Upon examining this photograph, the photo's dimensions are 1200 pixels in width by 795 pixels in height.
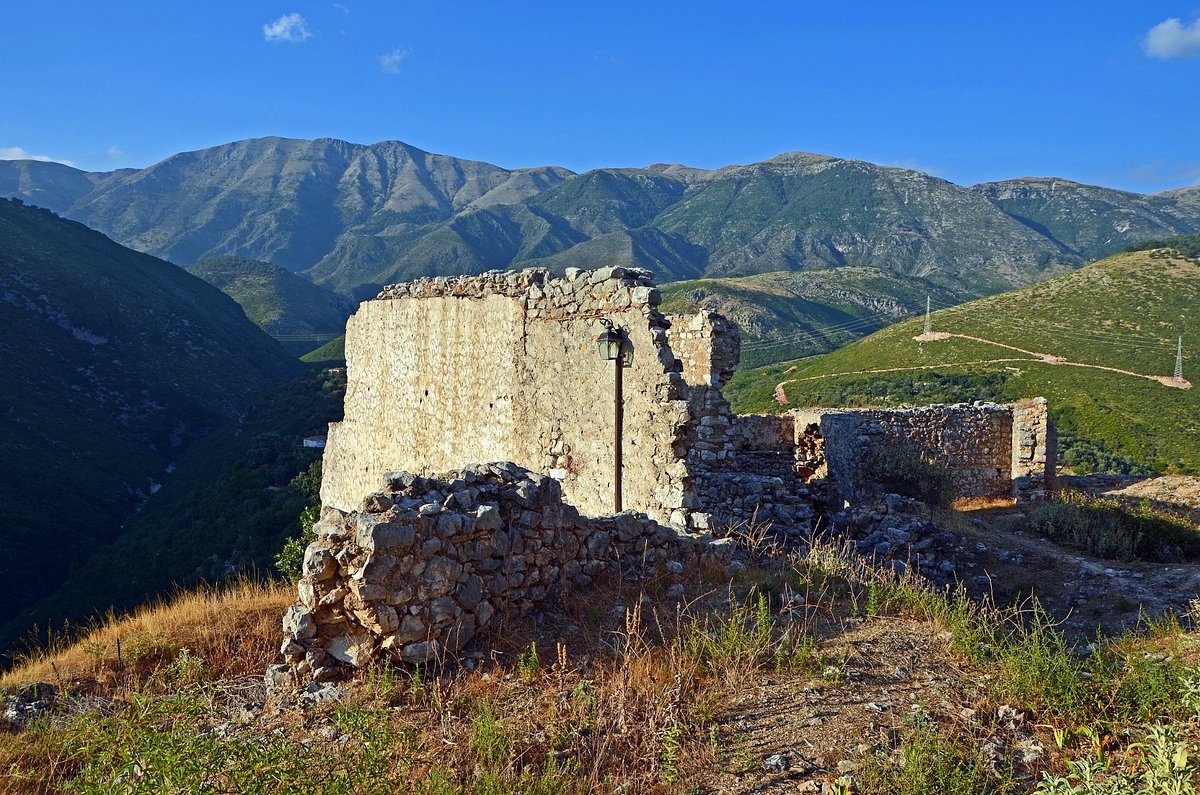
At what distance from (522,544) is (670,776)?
2.16 m

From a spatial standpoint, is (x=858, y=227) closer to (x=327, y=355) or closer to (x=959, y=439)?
(x=327, y=355)

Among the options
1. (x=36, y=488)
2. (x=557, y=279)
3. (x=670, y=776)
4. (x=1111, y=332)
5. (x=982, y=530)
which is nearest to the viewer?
(x=670, y=776)

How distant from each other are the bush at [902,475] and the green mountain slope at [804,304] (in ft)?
118

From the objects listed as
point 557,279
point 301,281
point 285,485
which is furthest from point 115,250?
point 557,279

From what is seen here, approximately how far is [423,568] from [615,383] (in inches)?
136

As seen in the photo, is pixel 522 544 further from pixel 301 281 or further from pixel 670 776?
pixel 301 281

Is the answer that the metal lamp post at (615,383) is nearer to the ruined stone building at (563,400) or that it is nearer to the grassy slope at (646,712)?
the ruined stone building at (563,400)

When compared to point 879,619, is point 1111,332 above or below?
above

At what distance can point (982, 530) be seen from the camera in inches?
447

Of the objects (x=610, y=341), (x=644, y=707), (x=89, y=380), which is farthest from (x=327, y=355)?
(x=644, y=707)

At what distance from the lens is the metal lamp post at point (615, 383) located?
732 cm

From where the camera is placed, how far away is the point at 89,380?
122 ft

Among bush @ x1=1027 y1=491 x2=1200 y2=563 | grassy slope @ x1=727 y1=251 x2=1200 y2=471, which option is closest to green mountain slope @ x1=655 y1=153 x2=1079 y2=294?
grassy slope @ x1=727 y1=251 x2=1200 y2=471

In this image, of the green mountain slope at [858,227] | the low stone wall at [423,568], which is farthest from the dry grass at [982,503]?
the green mountain slope at [858,227]
